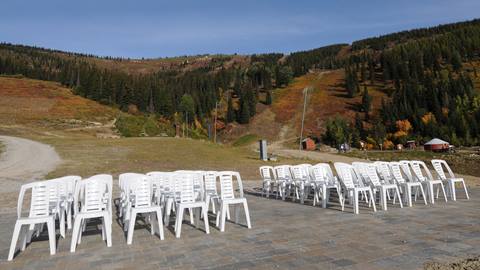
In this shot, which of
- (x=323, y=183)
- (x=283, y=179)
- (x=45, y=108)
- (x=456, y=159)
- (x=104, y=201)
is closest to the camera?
(x=104, y=201)

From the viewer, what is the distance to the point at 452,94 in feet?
255

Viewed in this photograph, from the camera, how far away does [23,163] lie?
22438 mm

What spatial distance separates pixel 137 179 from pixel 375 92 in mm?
98786

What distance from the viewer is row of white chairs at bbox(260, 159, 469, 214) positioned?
830cm

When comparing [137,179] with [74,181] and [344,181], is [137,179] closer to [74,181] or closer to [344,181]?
[74,181]

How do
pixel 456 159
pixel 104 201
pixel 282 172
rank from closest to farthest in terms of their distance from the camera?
pixel 104 201, pixel 282 172, pixel 456 159

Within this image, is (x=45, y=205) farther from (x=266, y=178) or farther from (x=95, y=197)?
(x=266, y=178)

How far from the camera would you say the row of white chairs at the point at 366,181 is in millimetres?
8305

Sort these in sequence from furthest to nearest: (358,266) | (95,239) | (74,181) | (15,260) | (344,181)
Result: (344,181), (74,181), (95,239), (15,260), (358,266)

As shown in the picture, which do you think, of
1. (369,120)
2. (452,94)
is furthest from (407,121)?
(452,94)

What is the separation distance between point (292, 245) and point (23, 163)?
886 inches

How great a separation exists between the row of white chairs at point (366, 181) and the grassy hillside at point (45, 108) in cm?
5246

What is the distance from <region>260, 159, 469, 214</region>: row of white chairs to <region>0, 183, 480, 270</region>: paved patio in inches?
40.7

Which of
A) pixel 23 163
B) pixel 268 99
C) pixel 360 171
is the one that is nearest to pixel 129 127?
pixel 23 163
